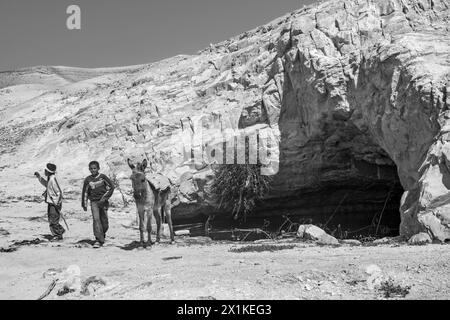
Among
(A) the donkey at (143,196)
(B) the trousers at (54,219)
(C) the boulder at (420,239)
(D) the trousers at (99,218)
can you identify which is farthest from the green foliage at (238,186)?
(C) the boulder at (420,239)

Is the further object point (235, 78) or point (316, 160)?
point (235, 78)

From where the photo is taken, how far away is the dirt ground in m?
5.33

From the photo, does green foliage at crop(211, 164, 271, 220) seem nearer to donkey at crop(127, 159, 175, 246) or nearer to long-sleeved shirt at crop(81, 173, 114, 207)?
donkey at crop(127, 159, 175, 246)

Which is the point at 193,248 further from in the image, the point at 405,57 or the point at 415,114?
the point at 405,57

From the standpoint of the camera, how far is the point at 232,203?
1382cm

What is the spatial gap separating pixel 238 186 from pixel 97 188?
4.61 metres

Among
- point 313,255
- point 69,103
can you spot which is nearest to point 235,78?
point 313,255

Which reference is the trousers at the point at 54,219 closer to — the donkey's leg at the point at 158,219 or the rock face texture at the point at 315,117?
the donkey's leg at the point at 158,219

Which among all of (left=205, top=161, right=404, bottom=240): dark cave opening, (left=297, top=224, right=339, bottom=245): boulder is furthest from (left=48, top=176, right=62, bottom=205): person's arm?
(left=205, top=161, right=404, bottom=240): dark cave opening

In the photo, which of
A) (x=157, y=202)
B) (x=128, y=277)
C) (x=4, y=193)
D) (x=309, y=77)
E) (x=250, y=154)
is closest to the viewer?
(x=128, y=277)

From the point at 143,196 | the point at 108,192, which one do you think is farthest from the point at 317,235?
the point at 108,192

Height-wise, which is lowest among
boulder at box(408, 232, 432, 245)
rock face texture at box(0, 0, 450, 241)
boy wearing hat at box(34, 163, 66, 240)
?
boulder at box(408, 232, 432, 245)

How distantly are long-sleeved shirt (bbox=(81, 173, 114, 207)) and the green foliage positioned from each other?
169 inches

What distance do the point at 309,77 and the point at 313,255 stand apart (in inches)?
254
